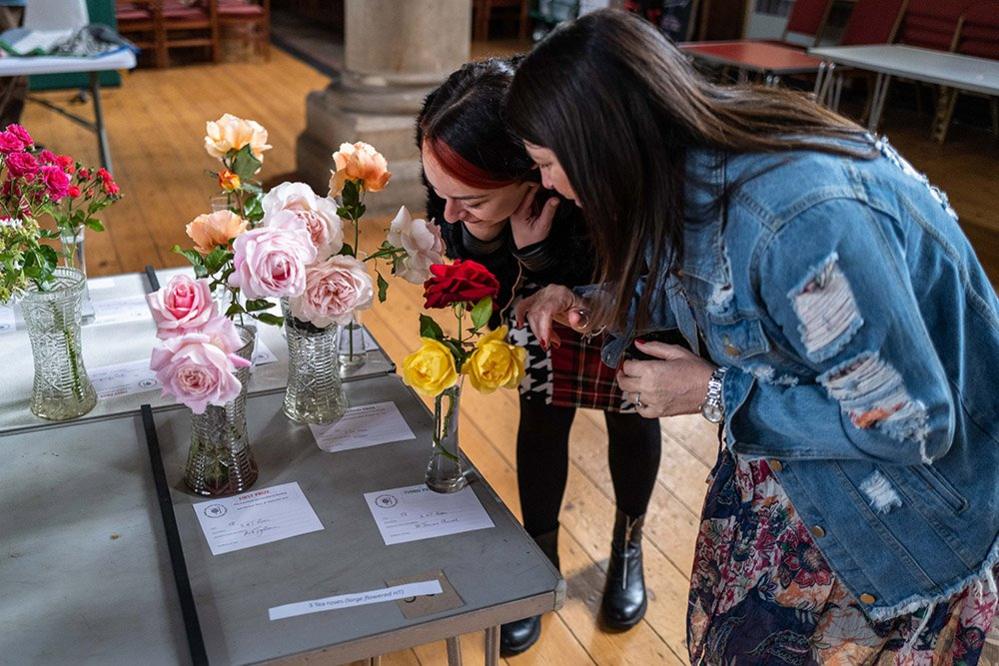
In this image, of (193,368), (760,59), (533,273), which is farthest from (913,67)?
(193,368)

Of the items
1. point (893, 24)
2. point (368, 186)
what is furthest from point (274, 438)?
point (893, 24)

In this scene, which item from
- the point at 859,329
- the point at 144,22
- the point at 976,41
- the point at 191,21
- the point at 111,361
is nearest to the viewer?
the point at 859,329

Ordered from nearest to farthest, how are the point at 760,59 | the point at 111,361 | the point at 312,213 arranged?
the point at 312,213
the point at 111,361
the point at 760,59

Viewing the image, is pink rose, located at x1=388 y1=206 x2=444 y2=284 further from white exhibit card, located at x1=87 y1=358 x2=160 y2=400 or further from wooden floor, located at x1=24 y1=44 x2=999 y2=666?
wooden floor, located at x1=24 y1=44 x2=999 y2=666

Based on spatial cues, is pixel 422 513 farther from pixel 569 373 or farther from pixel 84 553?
pixel 569 373

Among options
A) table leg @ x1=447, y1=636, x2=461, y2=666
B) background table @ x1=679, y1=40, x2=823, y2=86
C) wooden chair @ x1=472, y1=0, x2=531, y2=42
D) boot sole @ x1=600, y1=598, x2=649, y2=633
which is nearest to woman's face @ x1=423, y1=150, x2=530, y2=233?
table leg @ x1=447, y1=636, x2=461, y2=666

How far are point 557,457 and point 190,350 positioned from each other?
3.19 feet

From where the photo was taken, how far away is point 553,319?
1.49 m

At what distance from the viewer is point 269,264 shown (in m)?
1.24

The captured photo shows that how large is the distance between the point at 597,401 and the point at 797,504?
698 mm

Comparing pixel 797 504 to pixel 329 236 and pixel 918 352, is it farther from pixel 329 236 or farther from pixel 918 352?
pixel 329 236

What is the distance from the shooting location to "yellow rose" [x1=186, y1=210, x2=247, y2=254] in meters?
1.42

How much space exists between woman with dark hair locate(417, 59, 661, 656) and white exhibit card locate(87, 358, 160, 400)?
58 cm

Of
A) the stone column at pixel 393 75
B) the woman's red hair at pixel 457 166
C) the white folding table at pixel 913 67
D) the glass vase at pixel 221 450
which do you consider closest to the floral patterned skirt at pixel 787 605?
the woman's red hair at pixel 457 166
